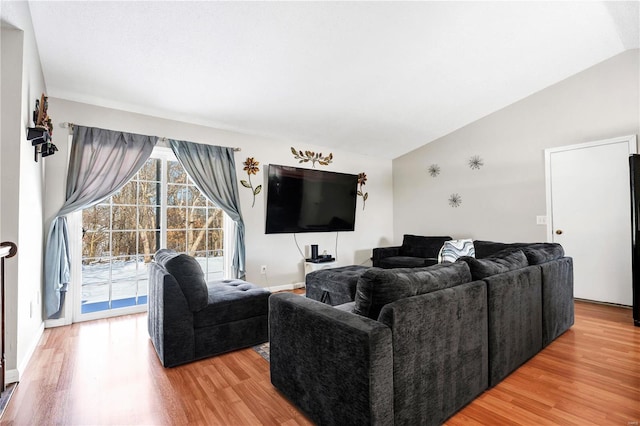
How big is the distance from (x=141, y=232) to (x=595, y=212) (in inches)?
217

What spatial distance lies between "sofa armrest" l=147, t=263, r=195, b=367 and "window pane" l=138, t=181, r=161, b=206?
1.69 m

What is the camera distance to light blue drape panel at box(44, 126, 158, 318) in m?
3.02

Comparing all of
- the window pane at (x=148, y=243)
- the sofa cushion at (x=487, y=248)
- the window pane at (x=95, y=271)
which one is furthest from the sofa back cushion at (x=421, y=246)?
the window pane at (x=95, y=271)

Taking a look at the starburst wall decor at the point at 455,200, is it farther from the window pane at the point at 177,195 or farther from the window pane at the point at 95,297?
the window pane at the point at 95,297

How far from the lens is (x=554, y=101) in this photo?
4250mm

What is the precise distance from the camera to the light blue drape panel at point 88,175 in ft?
9.91

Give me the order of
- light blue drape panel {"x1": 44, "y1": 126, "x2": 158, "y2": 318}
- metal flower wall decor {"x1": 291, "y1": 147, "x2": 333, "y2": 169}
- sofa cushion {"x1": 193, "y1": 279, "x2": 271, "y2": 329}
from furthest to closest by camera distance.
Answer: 1. metal flower wall decor {"x1": 291, "y1": 147, "x2": 333, "y2": 169}
2. light blue drape panel {"x1": 44, "y1": 126, "x2": 158, "y2": 318}
3. sofa cushion {"x1": 193, "y1": 279, "x2": 271, "y2": 329}

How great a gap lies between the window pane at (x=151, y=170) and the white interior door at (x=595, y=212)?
5.10 m

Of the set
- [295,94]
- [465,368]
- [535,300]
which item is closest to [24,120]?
[295,94]

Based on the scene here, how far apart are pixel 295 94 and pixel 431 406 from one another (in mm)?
3272

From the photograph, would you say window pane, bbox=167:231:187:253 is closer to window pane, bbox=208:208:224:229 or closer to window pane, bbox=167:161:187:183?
window pane, bbox=208:208:224:229

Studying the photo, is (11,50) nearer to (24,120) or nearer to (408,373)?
(24,120)

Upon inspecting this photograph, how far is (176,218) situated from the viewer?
3906mm

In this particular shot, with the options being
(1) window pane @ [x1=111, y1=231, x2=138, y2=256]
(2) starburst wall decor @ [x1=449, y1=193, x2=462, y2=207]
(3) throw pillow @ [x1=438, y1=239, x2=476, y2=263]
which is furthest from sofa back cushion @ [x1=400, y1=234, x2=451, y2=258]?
(1) window pane @ [x1=111, y1=231, x2=138, y2=256]
